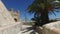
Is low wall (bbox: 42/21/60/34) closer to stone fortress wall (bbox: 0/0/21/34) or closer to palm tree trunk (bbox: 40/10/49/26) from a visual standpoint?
stone fortress wall (bbox: 0/0/21/34)

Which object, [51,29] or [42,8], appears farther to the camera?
[42,8]

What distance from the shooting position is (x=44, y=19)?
21.4 metres

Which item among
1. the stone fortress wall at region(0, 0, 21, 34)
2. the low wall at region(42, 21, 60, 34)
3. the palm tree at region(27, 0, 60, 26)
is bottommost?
the low wall at region(42, 21, 60, 34)

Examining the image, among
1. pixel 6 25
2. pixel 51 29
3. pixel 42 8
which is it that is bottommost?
pixel 51 29

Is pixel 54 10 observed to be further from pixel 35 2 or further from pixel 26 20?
pixel 26 20

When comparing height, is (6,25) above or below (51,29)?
above

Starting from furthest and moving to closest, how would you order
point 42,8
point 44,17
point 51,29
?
point 44,17 → point 42,8 → point 51,29

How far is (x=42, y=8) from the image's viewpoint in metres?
20.0

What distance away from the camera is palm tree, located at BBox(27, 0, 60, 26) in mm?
20297

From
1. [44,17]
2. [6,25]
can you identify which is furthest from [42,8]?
[6,25]

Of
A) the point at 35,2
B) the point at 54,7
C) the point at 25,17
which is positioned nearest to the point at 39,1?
the point at 35,2

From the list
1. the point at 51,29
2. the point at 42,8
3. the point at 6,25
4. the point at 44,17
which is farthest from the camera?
the point at 44,17

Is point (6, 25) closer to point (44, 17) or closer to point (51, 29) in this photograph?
point (51, 29)

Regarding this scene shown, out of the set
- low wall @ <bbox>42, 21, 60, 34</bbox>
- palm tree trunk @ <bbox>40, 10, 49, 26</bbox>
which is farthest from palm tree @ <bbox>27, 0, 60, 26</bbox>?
low wall @ <bbox>42, 21, 60, 34</bbox>
